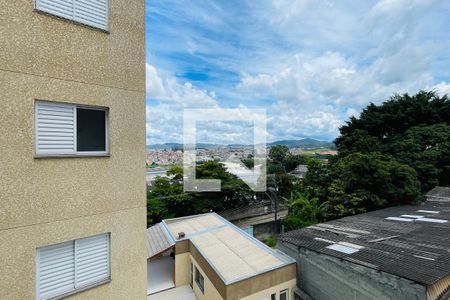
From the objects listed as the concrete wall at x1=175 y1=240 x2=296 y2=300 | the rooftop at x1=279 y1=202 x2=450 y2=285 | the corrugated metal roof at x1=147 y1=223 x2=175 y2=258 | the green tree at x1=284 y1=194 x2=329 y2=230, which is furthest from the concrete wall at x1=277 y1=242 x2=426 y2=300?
the green tree at x1=284 y1=194 x2=329 y2=230

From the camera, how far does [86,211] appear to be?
3184 millimetres

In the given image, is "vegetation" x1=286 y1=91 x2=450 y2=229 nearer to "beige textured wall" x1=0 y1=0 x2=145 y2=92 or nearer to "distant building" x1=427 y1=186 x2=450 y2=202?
"distant building" x1=427 y1=186 x2=450 y2=202

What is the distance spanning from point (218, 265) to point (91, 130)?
7643mm

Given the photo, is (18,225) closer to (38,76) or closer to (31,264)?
(31,264)

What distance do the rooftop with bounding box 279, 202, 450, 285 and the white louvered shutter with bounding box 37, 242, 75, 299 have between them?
7.84 metres

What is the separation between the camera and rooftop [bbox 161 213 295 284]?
8.70 meters

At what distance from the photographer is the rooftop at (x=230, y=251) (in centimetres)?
870

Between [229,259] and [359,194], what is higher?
[359,194]

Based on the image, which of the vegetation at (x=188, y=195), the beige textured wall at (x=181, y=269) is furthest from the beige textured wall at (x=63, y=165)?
the vegetation at (x=188, y=195)

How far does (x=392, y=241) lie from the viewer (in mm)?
9320

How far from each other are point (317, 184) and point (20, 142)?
855 inches

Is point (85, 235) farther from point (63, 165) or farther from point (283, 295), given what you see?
point (283, 295)

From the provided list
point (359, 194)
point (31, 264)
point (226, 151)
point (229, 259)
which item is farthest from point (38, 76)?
point (226, 151)

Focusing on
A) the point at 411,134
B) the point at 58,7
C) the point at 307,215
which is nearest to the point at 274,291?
the point at 307,215
